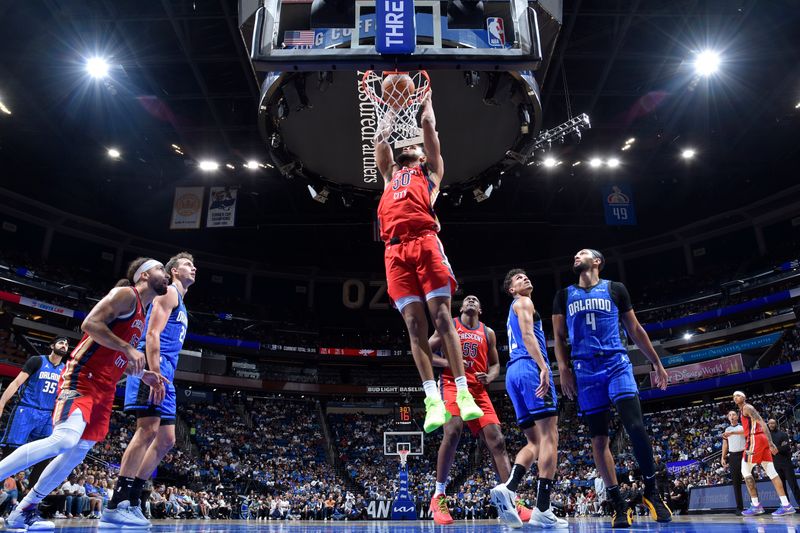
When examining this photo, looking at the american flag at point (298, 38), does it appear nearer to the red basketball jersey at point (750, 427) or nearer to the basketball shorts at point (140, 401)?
the basketball shorts at point (140, 401)

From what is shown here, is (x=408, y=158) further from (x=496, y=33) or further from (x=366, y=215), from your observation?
(x=366, y=215)

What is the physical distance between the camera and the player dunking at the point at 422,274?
4.06m

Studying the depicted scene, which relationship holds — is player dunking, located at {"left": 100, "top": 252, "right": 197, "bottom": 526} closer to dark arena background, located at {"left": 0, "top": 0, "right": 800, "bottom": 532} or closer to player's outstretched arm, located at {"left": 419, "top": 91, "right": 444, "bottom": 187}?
dark arena background, located at {"left": 0, "top": 0, "right": 800, "bottom": 532}

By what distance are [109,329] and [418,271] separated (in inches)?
97.2

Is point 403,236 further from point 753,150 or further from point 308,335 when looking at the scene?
point 308,335

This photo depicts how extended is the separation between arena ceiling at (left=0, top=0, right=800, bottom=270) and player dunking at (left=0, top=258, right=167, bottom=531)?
28.4ft

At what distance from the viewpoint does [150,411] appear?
5172 mm

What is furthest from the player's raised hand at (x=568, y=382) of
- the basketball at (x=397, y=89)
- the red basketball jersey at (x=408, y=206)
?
the basketball at (x=397, y=89)

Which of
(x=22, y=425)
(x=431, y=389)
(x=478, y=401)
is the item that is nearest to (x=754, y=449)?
(x=478, y=401)

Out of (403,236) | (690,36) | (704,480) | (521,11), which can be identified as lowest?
(704,480)

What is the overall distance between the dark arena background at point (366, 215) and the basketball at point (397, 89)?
1.37 ft

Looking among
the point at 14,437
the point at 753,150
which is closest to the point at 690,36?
the point at 753,150

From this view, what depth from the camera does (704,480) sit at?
16484 millimetres

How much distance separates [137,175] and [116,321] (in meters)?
23.1
